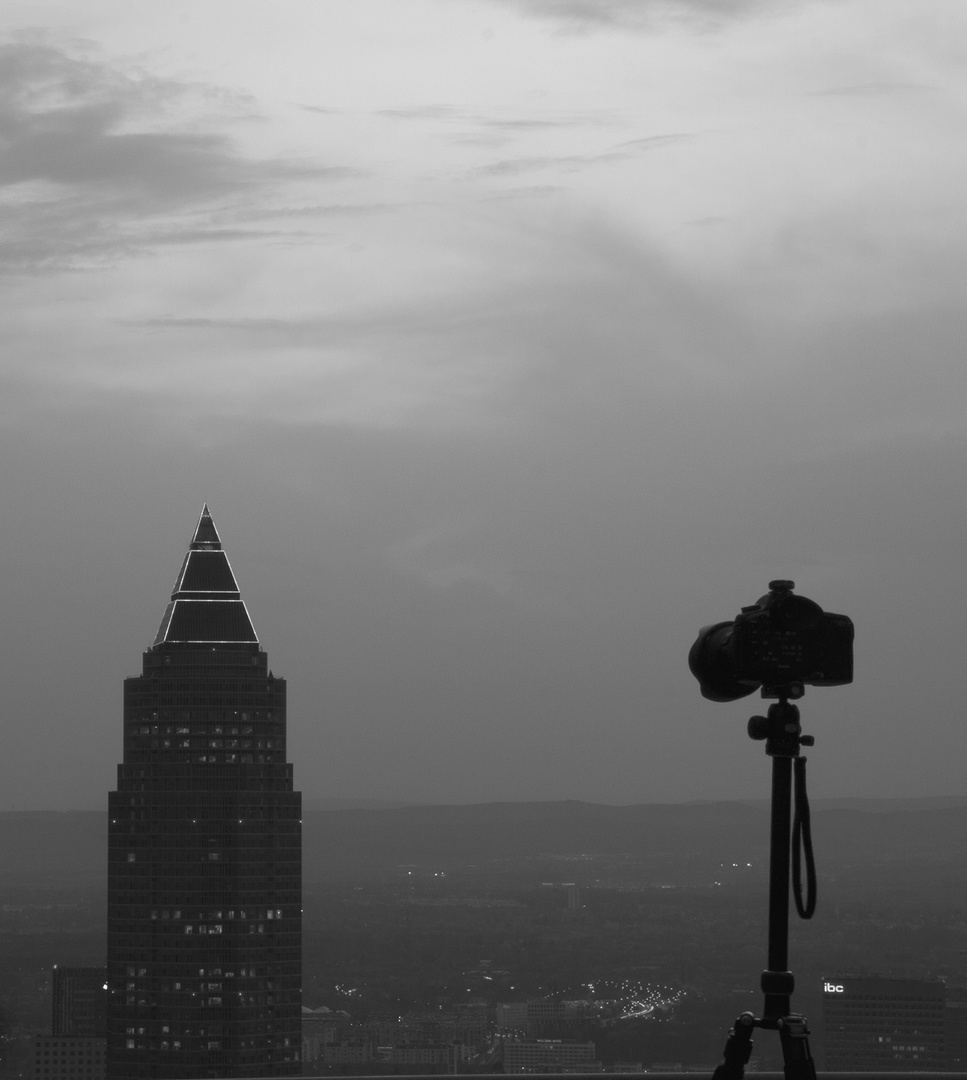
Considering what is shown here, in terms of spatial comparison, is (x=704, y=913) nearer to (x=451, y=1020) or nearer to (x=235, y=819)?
(x=451, y=1020)

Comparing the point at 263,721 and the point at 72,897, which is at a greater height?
the point at 263,721

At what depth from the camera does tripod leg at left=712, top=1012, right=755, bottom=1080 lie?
3777 millimetres

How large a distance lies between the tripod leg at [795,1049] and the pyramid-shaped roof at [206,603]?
47850 mm

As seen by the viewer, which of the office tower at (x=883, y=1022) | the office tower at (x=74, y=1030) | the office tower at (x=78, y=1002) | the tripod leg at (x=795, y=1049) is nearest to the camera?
the tripod leg at (x=795, y=1049)

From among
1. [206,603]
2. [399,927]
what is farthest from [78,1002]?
[206,603]

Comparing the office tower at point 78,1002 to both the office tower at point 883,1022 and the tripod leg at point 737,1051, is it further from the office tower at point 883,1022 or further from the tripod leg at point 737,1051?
the tripod leg at point 737,1051

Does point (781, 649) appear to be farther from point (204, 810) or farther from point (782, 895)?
point (204, 810)

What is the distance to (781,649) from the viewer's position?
Answer: 386 cm

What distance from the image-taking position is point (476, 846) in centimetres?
4091

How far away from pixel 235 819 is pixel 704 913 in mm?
26876

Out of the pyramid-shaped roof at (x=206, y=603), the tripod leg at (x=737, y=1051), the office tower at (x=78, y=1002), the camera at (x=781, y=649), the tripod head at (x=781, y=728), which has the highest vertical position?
the pyramid-shaped roof at (x=206, y=603)

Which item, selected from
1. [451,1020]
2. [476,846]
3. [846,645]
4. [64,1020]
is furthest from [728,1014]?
[476,846]

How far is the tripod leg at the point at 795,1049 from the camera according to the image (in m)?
3.76

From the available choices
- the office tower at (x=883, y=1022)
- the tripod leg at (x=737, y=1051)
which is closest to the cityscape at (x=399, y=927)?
the office tower at (x=883, y=1022)
